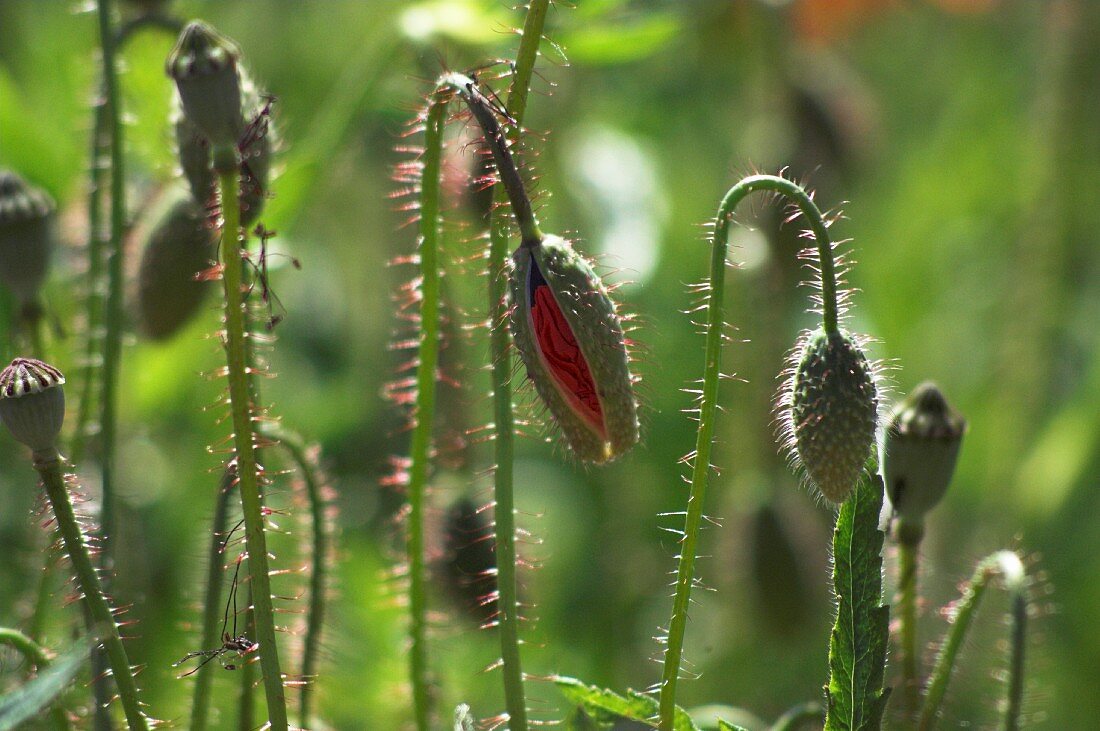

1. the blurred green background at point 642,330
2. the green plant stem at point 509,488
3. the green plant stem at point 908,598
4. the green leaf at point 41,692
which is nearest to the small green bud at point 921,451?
the green plant stem at point 908,598

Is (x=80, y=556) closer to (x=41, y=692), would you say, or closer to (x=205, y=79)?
(x=41, y=692)

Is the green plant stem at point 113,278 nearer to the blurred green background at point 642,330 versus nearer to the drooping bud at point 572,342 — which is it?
the blurred green background at point 642,330

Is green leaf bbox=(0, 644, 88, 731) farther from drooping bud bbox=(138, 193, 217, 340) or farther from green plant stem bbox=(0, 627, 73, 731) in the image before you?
drooping bud bbox=(138, 193, 217, 340)

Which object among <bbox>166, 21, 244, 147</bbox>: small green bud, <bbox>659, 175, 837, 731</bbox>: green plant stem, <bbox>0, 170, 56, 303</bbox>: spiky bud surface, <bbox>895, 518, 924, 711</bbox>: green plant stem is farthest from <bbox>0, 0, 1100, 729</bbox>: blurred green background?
<bbox>166, 21, 244, 147</bbox>: small green bud

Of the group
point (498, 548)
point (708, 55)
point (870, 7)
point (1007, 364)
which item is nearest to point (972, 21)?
point (870, 7)

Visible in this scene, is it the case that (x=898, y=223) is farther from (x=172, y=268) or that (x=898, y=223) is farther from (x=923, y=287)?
(x=172, y=268)

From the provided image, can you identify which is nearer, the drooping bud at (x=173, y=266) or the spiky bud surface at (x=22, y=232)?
the spiky bud surface at (x=22, y=232)
